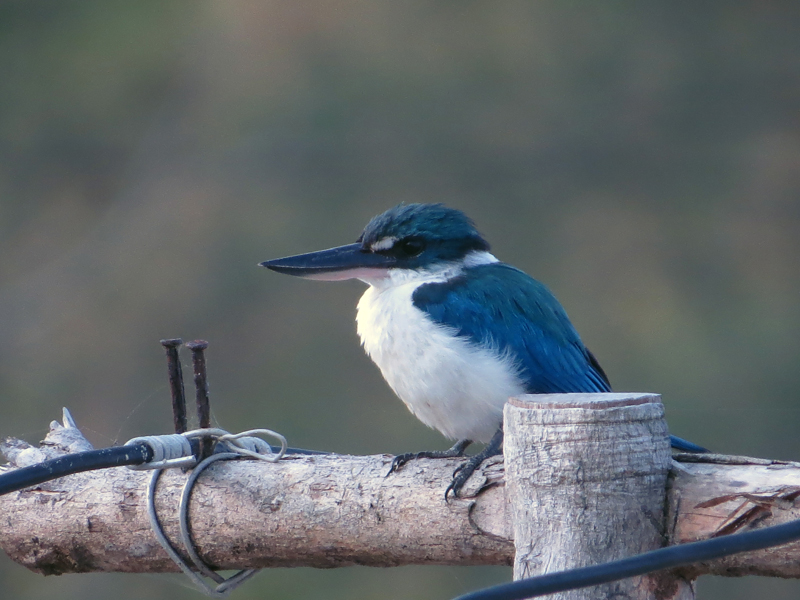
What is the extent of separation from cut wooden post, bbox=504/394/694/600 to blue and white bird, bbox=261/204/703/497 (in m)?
0.32

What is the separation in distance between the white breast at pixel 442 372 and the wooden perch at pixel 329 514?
0.20m

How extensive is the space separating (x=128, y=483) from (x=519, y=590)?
0.58 m

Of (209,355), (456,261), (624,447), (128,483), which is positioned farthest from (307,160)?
(624,447)

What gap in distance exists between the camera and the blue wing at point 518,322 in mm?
1191

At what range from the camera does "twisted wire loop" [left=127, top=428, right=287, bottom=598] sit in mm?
970

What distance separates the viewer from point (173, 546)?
3.27ft

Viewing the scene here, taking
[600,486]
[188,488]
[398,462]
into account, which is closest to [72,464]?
[188,488]

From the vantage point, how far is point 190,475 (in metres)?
1.00

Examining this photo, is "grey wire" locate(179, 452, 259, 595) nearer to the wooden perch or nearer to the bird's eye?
the wooden perch

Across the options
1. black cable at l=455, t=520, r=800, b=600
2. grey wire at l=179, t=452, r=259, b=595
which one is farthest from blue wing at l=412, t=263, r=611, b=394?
black cable at l=455, t=520, r=800, b=600

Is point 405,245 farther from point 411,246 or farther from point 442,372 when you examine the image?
point 442,372

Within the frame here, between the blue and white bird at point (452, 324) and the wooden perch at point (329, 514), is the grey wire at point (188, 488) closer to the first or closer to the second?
the wooden perch at point (329, 514)

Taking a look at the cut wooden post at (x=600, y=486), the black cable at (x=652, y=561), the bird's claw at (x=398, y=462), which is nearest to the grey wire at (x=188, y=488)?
the bird's claw at (x=398, y=462)

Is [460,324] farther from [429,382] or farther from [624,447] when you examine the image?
[624,447]
